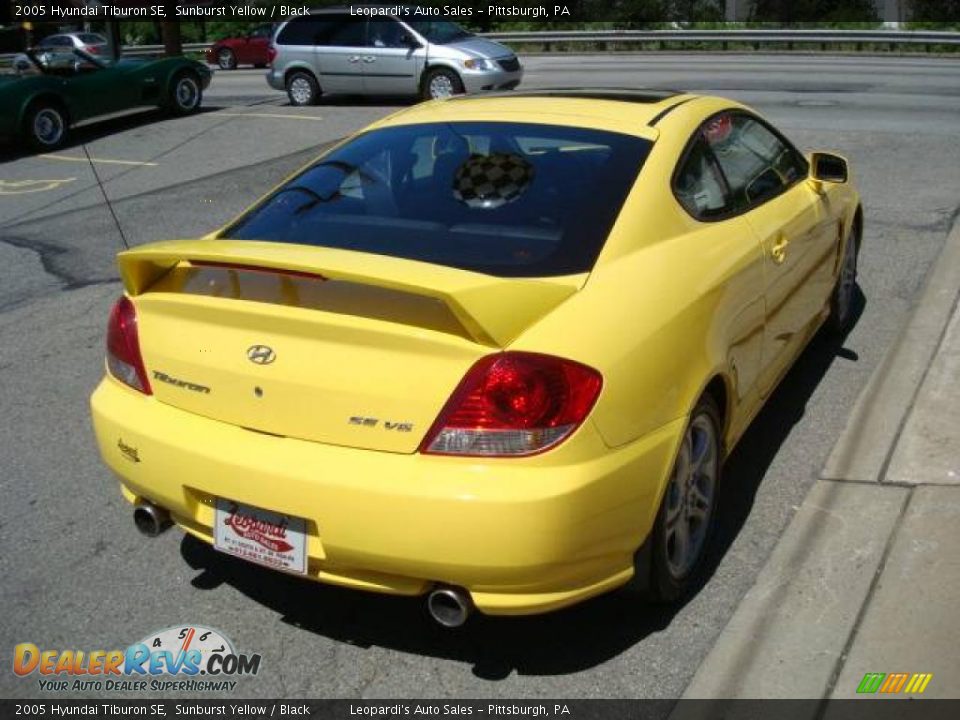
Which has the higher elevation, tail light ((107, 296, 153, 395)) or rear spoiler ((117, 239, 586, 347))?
rear spoiler ((117, 239, 586, 347))

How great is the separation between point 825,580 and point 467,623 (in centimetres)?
120

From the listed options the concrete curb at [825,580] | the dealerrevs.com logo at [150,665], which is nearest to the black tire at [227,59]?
the concrete curb at [825,580]

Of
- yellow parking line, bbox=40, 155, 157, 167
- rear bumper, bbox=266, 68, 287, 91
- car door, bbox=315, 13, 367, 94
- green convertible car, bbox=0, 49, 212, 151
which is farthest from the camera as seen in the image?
rear bumper, bbox=266, 68, 287, 91

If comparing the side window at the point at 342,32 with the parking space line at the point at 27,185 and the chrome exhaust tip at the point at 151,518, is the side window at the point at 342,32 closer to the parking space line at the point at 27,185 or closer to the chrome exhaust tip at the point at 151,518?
the parking space line at the point at 27,185

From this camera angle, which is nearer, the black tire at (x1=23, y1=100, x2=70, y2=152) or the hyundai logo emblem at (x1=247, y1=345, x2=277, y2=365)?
the hyundai logo emblem at (x1=247, y1=345, x2=277, y2=365)

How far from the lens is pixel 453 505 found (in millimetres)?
2881

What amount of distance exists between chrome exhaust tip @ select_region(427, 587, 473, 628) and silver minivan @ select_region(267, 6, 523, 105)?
15159 millimetres

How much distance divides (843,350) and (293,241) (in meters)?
3.11

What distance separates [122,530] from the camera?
422cm

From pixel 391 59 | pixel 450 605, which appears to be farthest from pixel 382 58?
pixel 450 605

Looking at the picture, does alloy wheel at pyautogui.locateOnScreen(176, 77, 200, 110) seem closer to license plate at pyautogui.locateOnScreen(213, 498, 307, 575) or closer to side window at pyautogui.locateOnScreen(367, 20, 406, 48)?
side window at pyautogui.locateOnScreen(367, 20, 406, 48)

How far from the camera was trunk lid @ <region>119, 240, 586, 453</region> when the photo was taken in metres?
2.98

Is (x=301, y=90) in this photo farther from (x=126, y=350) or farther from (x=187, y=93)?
(x=126, y=350)

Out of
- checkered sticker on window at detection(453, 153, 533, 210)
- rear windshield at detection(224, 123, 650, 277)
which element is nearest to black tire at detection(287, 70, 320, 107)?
rear windshield at detection(224, 123, 650, 277)
